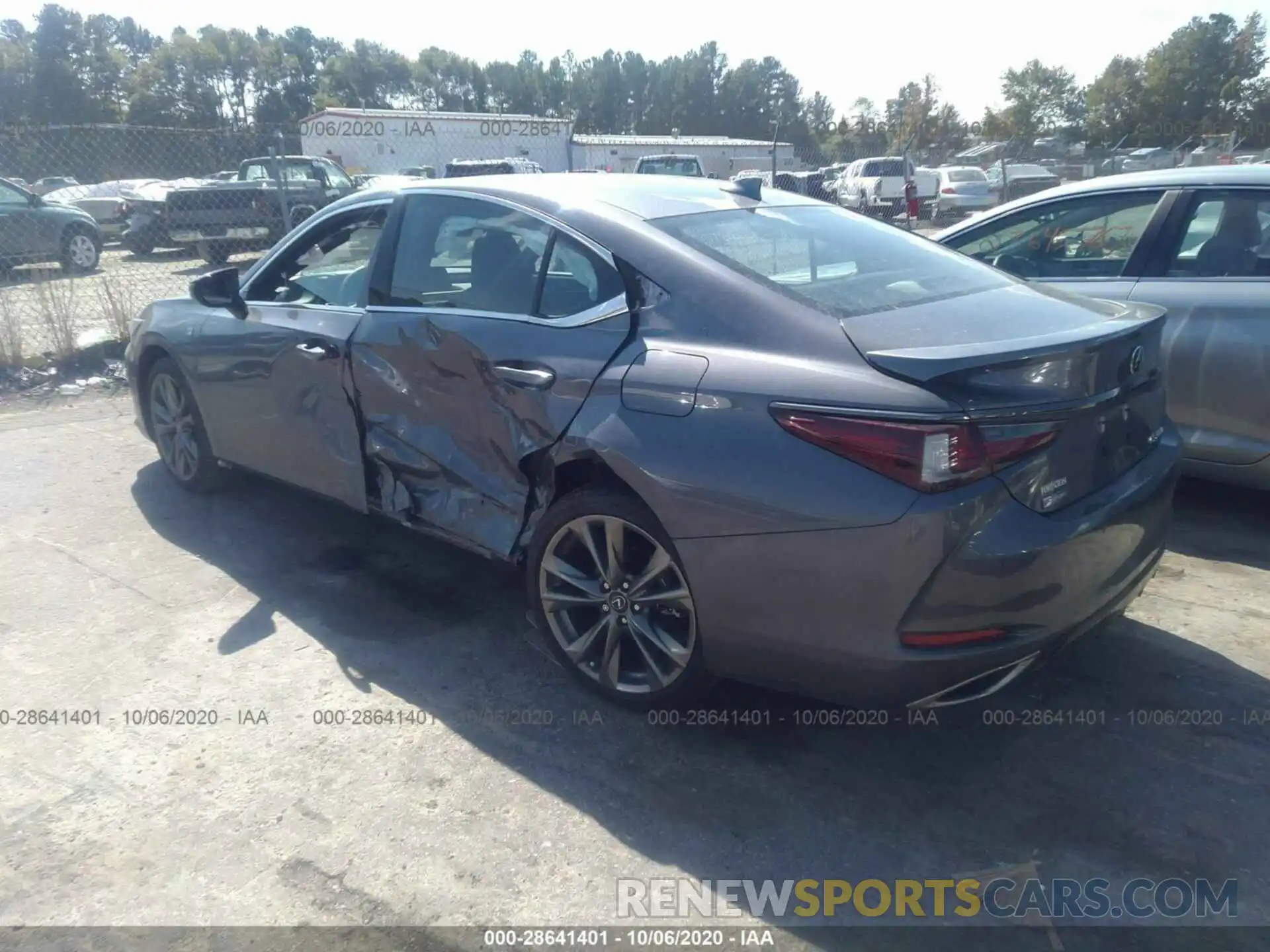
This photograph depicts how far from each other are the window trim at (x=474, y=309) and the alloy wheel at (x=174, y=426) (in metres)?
1.73

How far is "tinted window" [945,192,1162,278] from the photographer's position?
4.82 metres

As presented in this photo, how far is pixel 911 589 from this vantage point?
251cm

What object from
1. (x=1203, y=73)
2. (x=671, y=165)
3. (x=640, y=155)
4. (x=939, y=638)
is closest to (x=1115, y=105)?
(x=1203, y=73)

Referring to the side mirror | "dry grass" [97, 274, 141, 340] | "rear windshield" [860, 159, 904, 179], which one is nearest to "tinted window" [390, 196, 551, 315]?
the side mirror

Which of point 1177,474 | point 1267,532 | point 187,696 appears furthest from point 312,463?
point 1267,532

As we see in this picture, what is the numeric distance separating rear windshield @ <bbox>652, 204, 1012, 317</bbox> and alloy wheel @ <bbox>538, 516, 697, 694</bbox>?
0.89 metres

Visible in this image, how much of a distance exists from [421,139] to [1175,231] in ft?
111

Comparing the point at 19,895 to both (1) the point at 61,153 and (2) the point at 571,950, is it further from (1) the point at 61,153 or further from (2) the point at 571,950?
(1) the point at 61,153

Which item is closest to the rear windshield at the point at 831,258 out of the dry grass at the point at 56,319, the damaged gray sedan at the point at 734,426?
the damaged gray sedan at the point at 734,426

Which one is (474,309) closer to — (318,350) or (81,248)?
(318,350)

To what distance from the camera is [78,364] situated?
8758mm

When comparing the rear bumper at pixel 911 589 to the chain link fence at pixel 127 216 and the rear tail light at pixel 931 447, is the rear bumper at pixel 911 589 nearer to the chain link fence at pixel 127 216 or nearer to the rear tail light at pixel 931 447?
the rear tail light at pixel 931 447

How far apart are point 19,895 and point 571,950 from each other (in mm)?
1428

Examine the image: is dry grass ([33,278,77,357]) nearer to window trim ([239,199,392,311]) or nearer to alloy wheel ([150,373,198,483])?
alloy wheel ([150,373,198,483])
